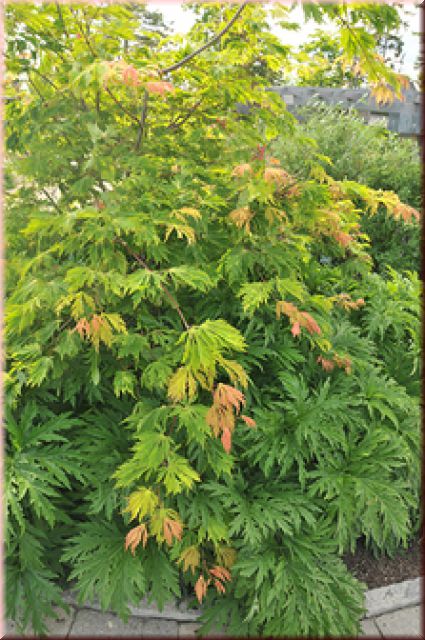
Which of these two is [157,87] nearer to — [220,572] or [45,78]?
[45,78]

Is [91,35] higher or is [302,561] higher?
[91,35]

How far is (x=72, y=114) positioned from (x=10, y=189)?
18.7 inches

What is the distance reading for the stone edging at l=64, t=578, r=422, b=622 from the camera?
2.17 m

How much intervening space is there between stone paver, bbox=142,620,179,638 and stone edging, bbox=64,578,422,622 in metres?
0.02

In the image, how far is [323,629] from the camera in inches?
80.0

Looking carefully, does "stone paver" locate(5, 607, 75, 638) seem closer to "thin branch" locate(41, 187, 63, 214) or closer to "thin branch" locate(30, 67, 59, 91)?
"thin branch" locate(41, 187, 63, 214)

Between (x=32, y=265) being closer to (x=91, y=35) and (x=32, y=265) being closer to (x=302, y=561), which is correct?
(x=91, y=35)

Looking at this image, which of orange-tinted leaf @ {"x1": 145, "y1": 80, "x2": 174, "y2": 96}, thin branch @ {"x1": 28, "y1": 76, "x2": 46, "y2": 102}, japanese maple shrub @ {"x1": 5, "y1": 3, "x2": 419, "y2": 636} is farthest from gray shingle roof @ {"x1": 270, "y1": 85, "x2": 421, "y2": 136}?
orange-tinted leaf @ {"x1": 145, "y1": 80, "x2": 174, "y2": 96}

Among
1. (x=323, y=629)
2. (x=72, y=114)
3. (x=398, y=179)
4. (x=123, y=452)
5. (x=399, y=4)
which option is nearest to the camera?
(x=399, y=4)

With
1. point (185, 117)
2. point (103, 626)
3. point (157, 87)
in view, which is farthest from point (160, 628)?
point (185, 117)

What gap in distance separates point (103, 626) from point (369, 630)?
1.13 metres

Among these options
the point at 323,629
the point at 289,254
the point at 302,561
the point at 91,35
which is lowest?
the point at 323,629

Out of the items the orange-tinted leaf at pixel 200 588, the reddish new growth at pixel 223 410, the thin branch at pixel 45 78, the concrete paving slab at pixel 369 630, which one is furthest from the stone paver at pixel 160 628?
the thin branch at pixel 45 78

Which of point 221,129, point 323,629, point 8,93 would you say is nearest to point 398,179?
point 221,129
